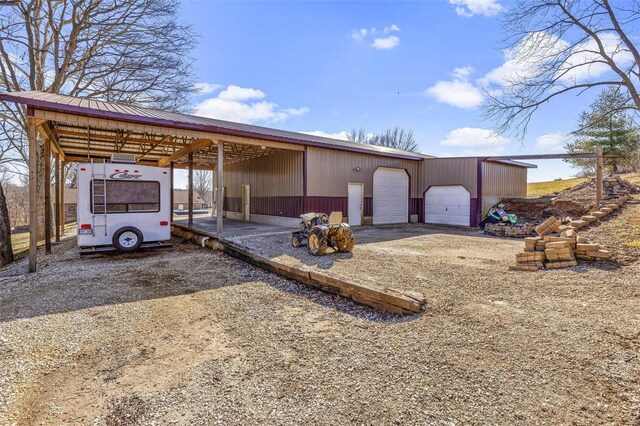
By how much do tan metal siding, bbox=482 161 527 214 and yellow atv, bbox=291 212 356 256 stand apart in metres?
9.59

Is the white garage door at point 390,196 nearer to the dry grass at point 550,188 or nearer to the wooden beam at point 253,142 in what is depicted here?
the wooden beam at point 253,142

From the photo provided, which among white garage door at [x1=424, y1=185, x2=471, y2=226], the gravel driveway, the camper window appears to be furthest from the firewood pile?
the camper window

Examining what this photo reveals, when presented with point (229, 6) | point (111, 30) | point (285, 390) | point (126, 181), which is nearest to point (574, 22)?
point (229, 6)

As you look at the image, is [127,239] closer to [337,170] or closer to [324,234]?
[324,234]

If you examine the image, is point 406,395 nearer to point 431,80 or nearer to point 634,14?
point 634,14

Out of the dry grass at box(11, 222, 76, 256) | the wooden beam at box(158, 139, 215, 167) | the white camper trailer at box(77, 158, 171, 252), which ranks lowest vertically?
the dry grass at box(11, 222, 76, 256)

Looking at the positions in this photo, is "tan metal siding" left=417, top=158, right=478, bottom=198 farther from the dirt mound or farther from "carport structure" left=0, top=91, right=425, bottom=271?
the dirt mound

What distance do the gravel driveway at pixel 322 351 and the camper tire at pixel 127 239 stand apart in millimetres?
2176

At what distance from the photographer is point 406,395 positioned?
2.40m

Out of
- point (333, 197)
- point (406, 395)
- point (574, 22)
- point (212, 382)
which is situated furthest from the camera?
point (333, 197)

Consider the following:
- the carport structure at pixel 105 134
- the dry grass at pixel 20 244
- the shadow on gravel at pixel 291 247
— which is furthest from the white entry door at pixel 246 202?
the dry grass at pixel 20 244

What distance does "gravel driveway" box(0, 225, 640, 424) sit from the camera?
2264 mm

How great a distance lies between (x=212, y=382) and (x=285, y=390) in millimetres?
665

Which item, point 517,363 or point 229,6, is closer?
point 517,363
